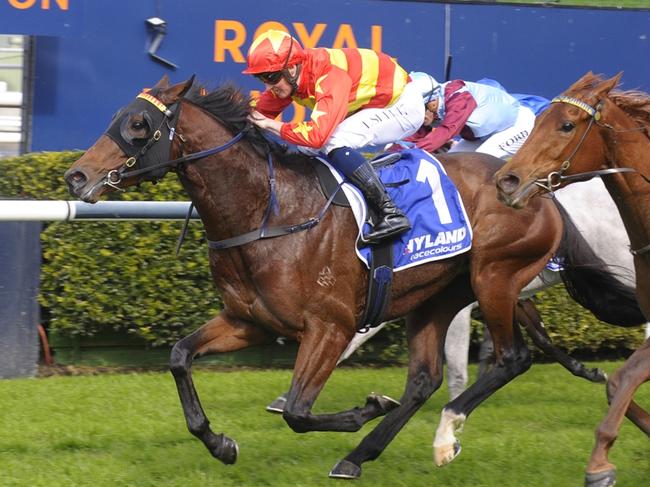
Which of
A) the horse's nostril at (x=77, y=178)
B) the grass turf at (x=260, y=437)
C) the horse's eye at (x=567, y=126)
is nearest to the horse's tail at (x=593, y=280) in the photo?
the grass turf at (x=260, y=437)

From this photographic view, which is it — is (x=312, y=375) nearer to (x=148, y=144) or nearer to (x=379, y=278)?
(x=379, y=278)

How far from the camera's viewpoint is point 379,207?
16.1 feet

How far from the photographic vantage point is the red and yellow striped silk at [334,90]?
4805 mm

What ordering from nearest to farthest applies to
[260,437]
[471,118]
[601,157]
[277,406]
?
[601,157]
[260,437]
[277,406]
[471,118]

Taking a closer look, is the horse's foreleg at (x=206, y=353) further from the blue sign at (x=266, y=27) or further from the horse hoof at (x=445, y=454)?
the blue sign at (x=266, y=27)

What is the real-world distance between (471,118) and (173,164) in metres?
2.27

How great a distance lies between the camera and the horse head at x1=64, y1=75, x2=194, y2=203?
181 inches

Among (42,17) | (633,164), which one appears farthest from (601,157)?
(42,17)

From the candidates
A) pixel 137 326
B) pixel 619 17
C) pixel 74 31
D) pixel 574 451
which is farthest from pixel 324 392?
pixel 619 17

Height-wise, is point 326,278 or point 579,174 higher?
point 579,174

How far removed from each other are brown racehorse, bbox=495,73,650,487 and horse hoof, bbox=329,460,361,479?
3.59 ft

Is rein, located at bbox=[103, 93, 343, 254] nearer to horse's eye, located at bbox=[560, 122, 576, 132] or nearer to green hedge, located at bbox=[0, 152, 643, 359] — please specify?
horse's eye, located at bbox=[560, 122, 576, 132]

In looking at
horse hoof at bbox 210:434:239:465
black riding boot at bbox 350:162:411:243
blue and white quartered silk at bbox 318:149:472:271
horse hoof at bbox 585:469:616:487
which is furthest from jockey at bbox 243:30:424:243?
horse hoof at bbox 585:469:616:487

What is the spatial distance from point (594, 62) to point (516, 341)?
135 inches
